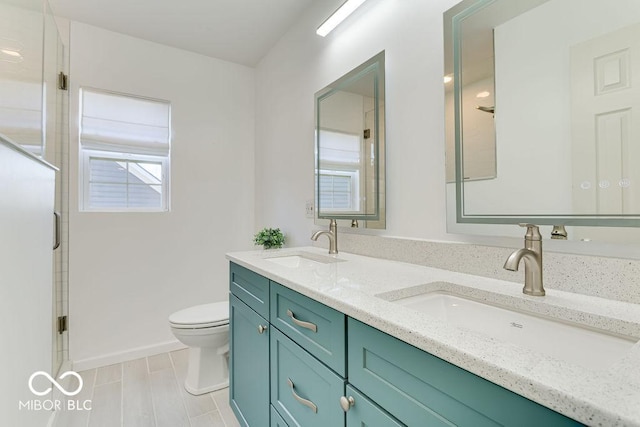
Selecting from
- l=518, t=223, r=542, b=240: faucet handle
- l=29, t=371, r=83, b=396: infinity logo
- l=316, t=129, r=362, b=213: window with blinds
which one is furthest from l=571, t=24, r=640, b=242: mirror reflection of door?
l=29, t=371, r=83, b=396: infinity logo

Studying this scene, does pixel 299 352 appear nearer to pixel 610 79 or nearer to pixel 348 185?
pixel 348 185

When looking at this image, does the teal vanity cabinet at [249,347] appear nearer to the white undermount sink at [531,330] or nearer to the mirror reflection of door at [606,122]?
the white undermount sink at [531,330]

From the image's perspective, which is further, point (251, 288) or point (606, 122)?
point (251, 288)

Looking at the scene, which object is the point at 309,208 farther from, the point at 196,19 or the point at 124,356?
the point at 124,356

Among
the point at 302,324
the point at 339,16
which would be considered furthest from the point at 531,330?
the point at 339,16

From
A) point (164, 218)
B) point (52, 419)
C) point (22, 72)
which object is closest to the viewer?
point (22, 72)

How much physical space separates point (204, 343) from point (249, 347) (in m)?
0.63

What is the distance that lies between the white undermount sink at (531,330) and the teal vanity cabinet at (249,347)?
0.67 metres

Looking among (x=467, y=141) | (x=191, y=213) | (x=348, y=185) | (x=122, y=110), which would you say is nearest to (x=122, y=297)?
(x=191, y=213)

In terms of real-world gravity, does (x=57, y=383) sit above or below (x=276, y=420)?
below

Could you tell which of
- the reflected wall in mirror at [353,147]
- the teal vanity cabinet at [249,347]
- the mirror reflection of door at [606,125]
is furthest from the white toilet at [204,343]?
the mirror reflection of door at [606,125]

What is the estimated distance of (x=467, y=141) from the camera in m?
1.13

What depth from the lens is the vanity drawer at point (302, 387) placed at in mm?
832

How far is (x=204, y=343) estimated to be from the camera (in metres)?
1.87
